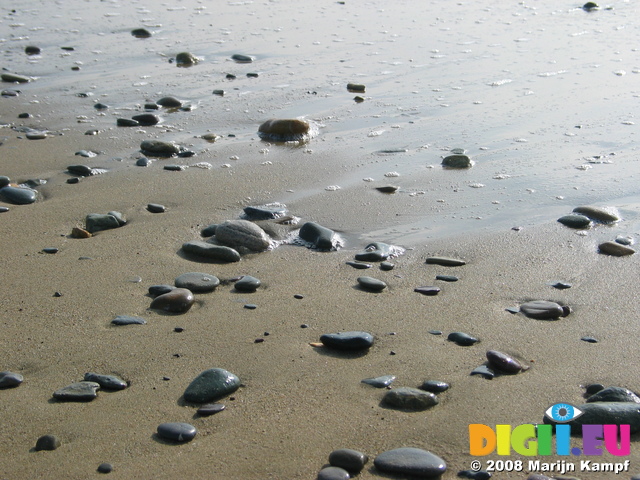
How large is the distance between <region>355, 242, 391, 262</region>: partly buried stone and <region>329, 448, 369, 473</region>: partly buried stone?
64.9 inches

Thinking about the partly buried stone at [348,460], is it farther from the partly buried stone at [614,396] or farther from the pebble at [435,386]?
the partly buried stone at [614,396]

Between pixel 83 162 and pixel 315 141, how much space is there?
5.96ft

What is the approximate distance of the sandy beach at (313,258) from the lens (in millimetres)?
2312

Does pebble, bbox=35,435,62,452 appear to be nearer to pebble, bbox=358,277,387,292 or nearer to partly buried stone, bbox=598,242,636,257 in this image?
pebble, bbox=358,277,387,292

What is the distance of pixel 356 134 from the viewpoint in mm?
5836

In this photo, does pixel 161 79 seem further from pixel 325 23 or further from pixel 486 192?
pixel 486 192

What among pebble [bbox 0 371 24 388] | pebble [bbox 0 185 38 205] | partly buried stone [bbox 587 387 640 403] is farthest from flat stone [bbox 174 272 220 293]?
partly buried stone [bbox 587 387 640 403]

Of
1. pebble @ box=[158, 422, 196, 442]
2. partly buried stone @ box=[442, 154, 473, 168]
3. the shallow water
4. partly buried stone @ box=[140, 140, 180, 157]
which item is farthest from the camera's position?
partly buried stone @ box=[140, 140, 180, 157]

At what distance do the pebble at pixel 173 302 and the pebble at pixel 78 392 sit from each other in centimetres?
65

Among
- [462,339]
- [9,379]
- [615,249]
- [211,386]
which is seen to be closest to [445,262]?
[462,339]

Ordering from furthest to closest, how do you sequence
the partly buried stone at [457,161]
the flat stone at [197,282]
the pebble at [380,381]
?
the partly buried stone at [457,161] < the flat stone at [197,282] < the pebble at [380,381]

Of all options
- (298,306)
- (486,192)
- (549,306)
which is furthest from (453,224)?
(298,306)

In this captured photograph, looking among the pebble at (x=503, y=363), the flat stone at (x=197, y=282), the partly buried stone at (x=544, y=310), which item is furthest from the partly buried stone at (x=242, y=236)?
the pebble at (x=503, y=363)

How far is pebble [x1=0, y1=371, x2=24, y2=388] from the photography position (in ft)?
8.11
